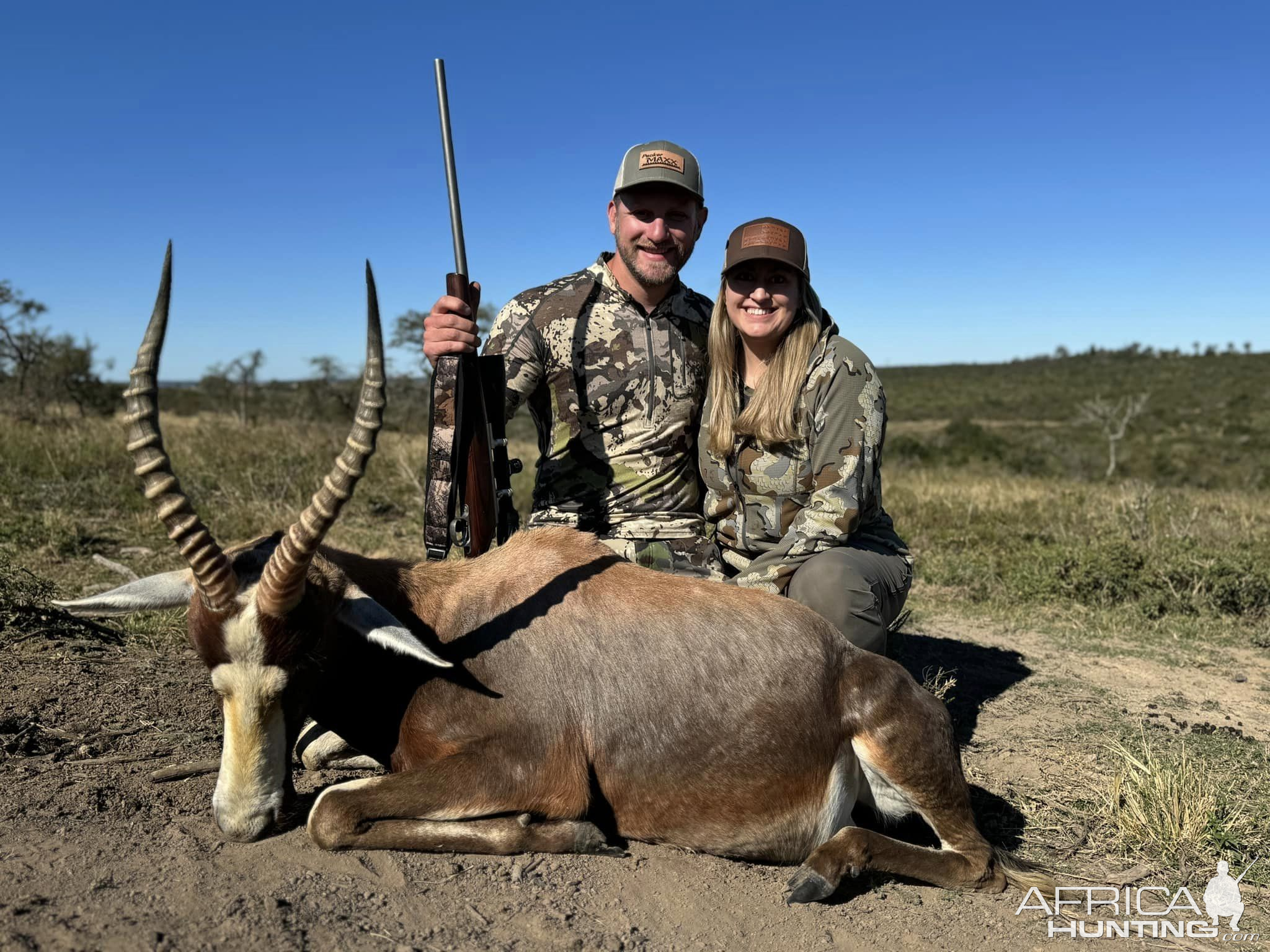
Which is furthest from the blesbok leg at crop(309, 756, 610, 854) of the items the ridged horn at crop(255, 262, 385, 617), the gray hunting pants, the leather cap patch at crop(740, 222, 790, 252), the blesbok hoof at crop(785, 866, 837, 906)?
the leather cap patch at crop(740, 222, 790, 252)

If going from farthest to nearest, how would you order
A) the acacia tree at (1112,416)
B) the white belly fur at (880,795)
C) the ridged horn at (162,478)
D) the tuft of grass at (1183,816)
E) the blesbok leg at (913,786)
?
the acacia tree at (1112,416)
the tuft of grass at (1183,816)
the white belly fur at (880,795)
the blesbok leg at (913,786)
the ridged horn at (162,478)

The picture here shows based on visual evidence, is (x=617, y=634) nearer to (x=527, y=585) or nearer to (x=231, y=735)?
(x=527, y=585)

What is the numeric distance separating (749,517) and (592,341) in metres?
1.41

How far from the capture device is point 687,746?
3.78 metres

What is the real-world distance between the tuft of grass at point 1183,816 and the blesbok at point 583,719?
67 centimetres

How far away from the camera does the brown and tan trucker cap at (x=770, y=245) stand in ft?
16.1

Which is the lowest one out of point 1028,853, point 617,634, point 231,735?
point 1028,853

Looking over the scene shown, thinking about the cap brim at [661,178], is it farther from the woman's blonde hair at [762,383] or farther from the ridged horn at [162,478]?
the ridged horn at [162,478]

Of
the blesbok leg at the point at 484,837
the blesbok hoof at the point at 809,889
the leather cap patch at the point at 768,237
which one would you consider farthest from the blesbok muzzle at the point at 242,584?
the leather cap patch at the point at 768,237

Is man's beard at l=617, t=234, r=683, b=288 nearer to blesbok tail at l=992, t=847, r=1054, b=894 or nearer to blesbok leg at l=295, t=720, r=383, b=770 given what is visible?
blesbok leg at l=295, t=720, r=383, b=770

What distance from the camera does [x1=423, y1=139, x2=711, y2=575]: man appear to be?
562 cm

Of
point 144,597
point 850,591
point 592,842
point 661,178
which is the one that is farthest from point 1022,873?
point 661,178

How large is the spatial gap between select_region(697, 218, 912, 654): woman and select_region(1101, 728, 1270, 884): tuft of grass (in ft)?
4.11

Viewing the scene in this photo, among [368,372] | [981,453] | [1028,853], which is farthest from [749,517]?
[981,453]
